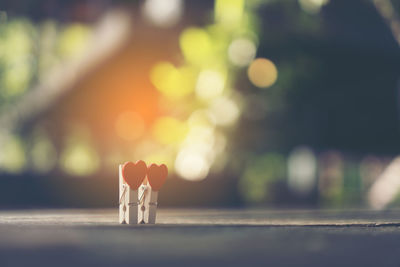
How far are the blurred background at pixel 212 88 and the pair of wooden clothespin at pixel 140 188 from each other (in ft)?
32.7

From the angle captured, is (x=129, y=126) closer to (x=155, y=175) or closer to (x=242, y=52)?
(x=242, y=52)

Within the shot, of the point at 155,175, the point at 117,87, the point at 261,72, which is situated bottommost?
the point at 155,175

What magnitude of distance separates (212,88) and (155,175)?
15419mm

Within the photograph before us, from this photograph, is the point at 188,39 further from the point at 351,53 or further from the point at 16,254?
the point at 16,254

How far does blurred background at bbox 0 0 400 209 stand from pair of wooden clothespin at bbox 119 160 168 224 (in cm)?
996

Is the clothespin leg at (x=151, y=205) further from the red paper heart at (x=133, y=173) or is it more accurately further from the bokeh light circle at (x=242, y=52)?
the bokeh light circle at (x=242, y=52)

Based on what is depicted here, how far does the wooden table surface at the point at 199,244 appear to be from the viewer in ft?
17.3

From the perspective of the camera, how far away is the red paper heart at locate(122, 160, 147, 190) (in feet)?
22.4

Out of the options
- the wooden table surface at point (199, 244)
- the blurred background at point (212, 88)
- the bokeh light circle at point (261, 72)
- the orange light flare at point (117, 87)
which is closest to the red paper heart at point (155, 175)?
the wooden table surface at point (199, 244)

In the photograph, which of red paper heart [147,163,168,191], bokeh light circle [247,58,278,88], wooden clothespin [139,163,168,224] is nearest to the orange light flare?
bokeh light circle [247,58,278,88]

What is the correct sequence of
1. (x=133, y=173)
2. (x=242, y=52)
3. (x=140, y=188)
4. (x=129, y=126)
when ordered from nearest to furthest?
(x=133, y=173) < (x=140, y=188) < (x=129, y=126) < (x=242, y=52)

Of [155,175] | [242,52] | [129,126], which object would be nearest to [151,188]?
[155,175]

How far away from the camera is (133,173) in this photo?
6852 mm

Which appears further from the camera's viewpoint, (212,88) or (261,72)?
(261,72)
